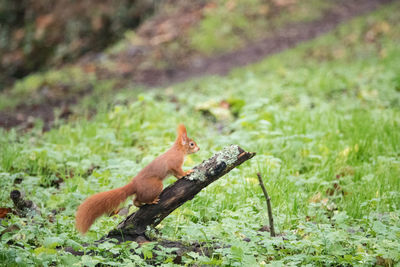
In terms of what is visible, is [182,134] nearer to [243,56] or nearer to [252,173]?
[252,173]

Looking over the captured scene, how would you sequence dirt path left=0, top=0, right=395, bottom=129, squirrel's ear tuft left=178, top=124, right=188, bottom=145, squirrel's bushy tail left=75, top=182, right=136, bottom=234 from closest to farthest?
squirrel's bushy tail left=75, top=182, right=136, bottom=234 < squirrel's ear tuft left=178, top=124, right=188, bottom=145 < dirt path left=0, top=0, right=395, bottom=129

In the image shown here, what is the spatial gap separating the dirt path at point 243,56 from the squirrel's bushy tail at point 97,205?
168 inches

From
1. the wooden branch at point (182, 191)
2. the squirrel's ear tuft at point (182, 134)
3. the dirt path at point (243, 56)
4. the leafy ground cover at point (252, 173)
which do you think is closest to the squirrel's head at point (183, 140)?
the squirrel's ear tuft at point (182, 134)

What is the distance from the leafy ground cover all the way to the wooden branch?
147mm

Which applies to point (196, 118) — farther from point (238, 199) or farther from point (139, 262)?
point (139, 262)

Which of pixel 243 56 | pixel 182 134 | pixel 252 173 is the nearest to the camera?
pixel 182 134

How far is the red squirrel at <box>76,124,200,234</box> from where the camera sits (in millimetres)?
2240

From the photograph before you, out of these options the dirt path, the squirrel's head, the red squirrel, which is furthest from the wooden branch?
the dirt path

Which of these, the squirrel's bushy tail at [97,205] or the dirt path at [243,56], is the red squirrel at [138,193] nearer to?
the squirrel's bushy tail at [97,205]

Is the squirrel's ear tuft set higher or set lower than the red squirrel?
higher

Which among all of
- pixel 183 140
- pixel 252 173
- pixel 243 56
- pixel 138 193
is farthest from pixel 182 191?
pixel 243 56

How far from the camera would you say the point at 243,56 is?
9.02 meters

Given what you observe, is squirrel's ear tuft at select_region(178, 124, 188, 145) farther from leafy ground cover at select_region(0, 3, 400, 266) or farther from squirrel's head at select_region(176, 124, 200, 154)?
leafy ground cover at select_region(0, 3, 400, 266)

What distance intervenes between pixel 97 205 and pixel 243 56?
7194 mm
